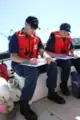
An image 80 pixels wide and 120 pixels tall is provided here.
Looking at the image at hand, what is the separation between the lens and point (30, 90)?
1834 mm

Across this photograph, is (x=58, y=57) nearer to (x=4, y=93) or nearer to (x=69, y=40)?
(x=69, y=40)

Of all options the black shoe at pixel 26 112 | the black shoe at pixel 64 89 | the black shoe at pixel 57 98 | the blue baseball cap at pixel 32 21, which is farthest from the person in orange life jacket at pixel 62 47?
the black shoe at pixel 26 112

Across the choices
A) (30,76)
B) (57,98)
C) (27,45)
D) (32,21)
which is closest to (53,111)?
(57,98)

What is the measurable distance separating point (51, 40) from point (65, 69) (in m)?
0.37

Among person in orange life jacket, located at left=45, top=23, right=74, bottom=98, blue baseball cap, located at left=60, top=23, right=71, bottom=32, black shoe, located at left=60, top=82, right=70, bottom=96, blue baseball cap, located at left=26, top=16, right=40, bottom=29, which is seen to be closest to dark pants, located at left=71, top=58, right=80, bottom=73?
person in orange life jacket, located at left=45, top=23, right=74, bottom=98

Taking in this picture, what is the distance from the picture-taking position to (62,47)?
2.41 meters

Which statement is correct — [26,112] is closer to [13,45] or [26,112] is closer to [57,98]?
[57,98]

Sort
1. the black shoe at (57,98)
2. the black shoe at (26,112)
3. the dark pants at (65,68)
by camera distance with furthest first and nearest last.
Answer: the dark pants at (65,68) → the black shoe at (57,98) → the black shoe at (26,112)

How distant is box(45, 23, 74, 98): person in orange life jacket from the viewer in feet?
7.58

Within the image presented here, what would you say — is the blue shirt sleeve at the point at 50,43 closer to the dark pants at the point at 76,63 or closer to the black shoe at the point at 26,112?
the dark pants at the point at 76,63

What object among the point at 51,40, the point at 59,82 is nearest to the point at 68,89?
the point at 59,82

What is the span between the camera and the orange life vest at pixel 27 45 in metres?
2.01

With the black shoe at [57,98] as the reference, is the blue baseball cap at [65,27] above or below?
above

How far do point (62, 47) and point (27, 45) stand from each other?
0.53m
